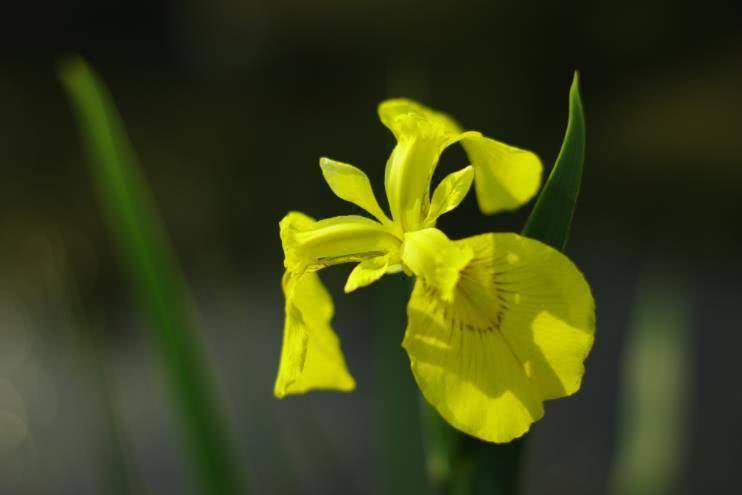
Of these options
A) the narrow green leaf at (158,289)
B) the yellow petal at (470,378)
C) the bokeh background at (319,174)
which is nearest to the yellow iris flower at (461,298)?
the yellow petal at (470,378)

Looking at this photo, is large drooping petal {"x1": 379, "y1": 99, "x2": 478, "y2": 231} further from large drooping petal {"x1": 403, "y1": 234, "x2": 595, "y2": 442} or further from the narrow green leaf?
the narrow green leaf

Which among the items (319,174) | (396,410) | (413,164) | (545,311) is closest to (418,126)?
(413,164)

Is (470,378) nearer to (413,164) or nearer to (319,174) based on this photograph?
(413,164)

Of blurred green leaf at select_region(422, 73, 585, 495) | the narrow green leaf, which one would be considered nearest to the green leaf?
blurred green leaf at select_region(422, 73, 585, 495)

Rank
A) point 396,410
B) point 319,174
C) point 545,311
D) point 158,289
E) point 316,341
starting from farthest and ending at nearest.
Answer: point 319,174, point 396,410, point 158,289, point 316,341, point 545,311

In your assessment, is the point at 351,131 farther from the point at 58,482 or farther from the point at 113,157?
the point at 113,157

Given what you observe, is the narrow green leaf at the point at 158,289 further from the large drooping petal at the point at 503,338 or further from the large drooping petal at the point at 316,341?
the large drooping petal at the point at 503,338

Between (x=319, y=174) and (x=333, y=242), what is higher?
(x=319, y=174)
